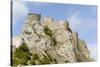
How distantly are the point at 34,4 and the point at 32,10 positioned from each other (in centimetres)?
8

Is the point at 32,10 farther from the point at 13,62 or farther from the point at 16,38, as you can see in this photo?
the point at 13,62

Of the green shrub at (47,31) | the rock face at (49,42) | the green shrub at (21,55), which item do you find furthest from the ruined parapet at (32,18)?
the green shrub at (21,55)

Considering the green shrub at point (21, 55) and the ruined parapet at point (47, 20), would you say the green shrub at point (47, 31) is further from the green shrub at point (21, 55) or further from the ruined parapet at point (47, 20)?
the green shrub at point (21, 55)

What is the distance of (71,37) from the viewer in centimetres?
282

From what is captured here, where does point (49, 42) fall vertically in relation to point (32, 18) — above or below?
below

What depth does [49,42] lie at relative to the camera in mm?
2703

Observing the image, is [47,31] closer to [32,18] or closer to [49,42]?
[49,42]

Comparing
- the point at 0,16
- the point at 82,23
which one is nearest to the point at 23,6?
the point at 0,16

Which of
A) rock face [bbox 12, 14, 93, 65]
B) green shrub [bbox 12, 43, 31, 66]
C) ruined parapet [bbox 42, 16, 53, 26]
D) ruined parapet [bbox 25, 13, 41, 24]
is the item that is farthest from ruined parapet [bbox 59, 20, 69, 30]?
green shrub [bbox 12, 43, 31, 66]

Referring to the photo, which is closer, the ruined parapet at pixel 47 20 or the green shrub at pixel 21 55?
the green shrub at pixel 21 55

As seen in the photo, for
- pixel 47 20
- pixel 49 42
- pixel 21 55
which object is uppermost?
pixel 47 20

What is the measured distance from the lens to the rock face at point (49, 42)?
2.62 m

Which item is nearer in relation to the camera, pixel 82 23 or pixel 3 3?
pixel 3 3

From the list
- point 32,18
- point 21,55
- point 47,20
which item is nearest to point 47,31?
point 47,20
